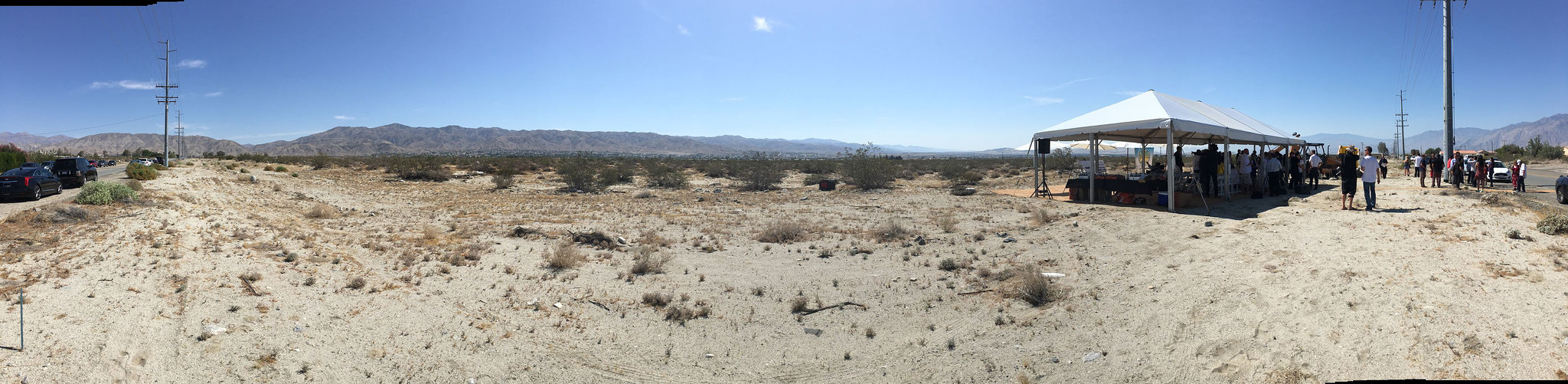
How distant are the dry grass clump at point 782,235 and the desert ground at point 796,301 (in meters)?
0.07

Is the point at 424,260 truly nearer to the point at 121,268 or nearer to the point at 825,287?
the point at 121,268

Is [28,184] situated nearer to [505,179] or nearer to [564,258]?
[505,179]

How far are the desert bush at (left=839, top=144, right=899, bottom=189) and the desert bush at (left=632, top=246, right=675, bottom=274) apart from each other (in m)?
16.4

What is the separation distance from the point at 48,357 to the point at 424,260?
14.2ft

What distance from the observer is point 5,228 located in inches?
370

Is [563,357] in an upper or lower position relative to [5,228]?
lower

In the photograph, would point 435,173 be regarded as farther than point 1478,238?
Yes

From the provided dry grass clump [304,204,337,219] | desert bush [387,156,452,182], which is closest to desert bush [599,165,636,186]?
desert bush [387,156,452,182]

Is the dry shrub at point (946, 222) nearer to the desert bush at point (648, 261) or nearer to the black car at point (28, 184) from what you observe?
the desert bush at point (648, 261)

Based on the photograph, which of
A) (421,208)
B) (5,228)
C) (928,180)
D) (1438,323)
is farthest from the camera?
(928,180)

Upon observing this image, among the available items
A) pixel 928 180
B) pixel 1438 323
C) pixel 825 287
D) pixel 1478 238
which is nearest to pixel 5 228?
pixel 825 287

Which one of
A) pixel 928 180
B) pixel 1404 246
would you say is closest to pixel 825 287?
pixel 1404 246

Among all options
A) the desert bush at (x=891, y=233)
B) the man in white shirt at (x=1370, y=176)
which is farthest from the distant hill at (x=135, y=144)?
the man in white shirt at (x=1370, y=176)

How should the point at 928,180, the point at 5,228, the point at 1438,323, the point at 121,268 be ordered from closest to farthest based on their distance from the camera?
the point at 1438,323 < the point at 121,268 < the point at 5,228 < the point at 928,180
